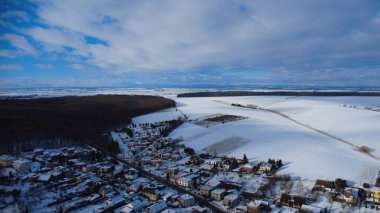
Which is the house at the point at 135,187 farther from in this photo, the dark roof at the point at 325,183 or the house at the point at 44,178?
the dark roof at the point at 325,183

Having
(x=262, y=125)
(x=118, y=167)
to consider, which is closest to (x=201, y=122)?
(x=262, y=125)

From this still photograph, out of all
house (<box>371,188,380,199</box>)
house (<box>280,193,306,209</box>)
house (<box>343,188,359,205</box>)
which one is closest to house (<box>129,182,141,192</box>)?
house (<box>280,193,306,209</box>)

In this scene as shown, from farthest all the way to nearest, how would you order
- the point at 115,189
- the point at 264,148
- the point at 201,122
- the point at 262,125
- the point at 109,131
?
the point at 201,122 → the point at 109,131 → the point at 262,125 → the point at 264,148 → the point at 115,189

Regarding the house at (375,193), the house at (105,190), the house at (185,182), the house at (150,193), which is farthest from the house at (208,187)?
the house at (375,193)

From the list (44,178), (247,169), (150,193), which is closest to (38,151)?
(44,178)

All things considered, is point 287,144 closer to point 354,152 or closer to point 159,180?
point 354,152

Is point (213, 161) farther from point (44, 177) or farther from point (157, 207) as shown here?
point (44, 177)
